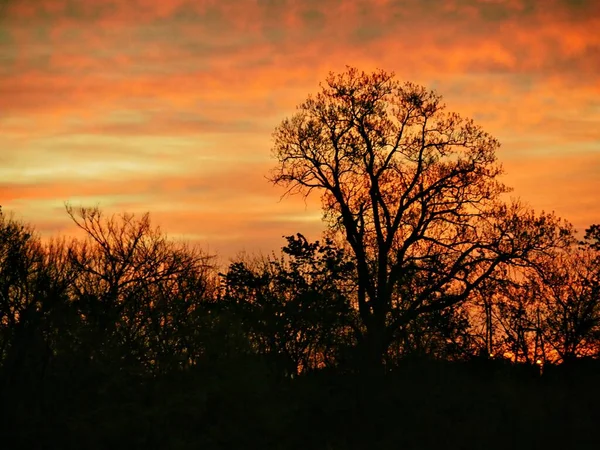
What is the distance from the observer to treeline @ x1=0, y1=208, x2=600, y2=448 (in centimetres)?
3222

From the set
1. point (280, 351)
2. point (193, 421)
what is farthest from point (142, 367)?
point (280, 351)

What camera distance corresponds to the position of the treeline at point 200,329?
3222 cm

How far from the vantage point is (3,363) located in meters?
33.6

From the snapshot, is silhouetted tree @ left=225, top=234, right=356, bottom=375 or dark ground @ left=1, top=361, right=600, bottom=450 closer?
dark ground @ left=1, top=361, right=600, bottom=450

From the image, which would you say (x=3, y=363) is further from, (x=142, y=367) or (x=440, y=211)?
(x=440, y=211)

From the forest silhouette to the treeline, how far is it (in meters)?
0.09

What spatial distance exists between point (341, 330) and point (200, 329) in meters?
10.1

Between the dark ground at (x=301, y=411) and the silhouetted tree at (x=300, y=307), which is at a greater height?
the silhouetted tree at (x=300, y=307)

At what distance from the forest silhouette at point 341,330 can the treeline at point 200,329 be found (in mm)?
90

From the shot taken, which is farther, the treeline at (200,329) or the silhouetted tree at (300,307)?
the silhouetted tree at (300,307)

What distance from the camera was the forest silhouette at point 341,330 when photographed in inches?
1288

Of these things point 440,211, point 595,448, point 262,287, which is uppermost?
point 440,211

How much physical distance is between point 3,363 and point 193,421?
7.26 m

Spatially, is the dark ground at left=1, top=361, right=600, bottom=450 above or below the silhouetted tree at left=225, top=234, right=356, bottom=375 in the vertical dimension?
below
